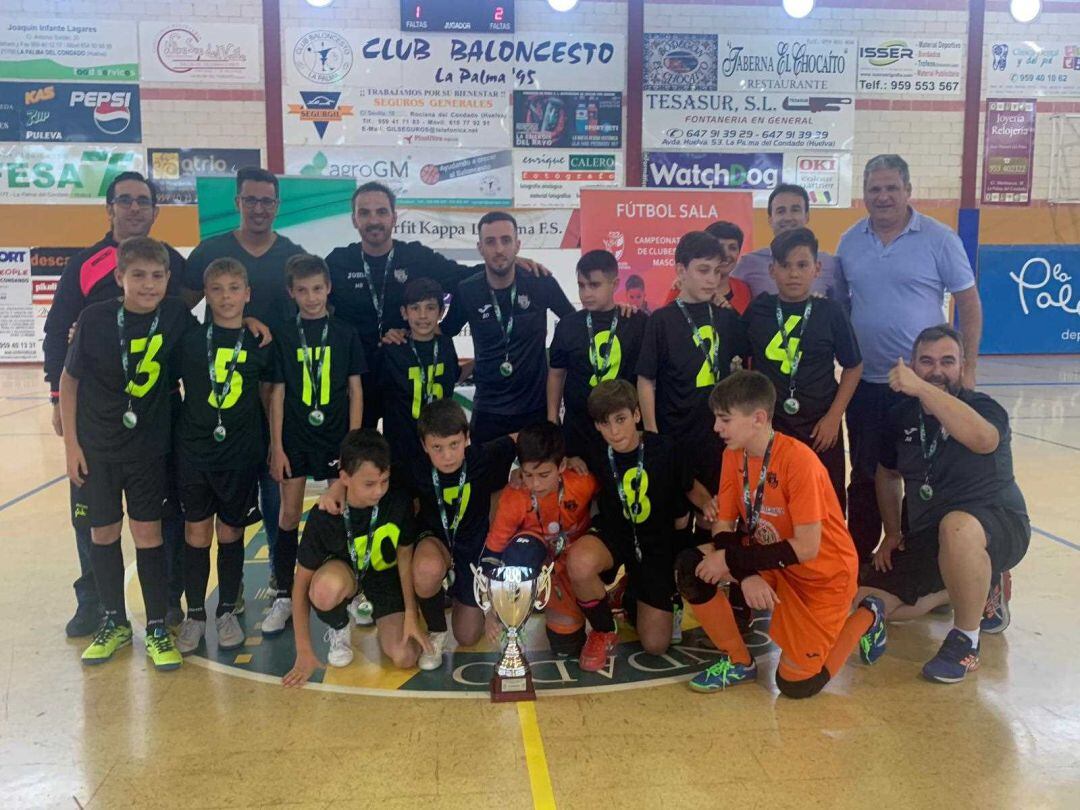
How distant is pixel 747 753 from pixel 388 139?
10437mm

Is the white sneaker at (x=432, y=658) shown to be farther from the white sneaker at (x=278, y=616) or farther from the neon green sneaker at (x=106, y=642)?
the neon green sneaker at (x=106, y=642)

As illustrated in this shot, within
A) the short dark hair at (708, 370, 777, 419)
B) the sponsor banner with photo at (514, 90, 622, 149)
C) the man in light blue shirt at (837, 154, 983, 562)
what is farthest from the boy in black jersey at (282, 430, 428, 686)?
the sponsor banner with photo at (514, 90, 622, 149)

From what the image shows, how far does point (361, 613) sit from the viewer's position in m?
3.54

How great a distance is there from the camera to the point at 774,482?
2746 millimetres

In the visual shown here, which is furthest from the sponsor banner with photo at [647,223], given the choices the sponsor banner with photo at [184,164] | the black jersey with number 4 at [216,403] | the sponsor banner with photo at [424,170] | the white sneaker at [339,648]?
the sponsor banner with photo at [184,164]

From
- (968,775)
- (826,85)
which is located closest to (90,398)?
(968,775)

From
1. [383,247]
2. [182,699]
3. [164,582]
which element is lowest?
[182,699]

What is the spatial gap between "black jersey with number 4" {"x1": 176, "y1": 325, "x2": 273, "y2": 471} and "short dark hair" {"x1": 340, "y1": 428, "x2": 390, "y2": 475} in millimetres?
457

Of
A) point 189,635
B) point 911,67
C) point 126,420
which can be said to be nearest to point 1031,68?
point 911,67

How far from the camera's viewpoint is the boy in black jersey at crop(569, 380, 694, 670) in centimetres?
300

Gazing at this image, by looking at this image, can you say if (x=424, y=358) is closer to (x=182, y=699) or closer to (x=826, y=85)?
(x=182, y=699)

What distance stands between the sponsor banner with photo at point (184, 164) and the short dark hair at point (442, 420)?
9.51 meters

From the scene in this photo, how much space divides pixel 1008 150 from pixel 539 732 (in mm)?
13018

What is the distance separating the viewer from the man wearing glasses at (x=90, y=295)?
327 cm
